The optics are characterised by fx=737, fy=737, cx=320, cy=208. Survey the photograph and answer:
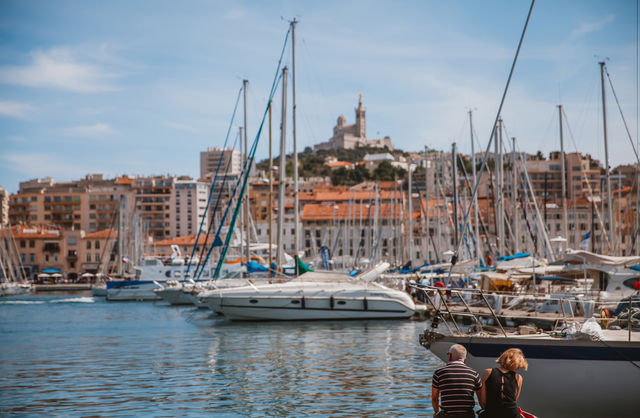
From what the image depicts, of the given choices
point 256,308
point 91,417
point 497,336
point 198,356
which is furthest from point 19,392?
point 256,308

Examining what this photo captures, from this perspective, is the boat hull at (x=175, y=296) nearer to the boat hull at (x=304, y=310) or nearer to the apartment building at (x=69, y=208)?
the boat hull at (x=304, y=310)

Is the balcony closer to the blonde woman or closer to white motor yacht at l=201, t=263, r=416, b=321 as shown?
white motor yacht at l=201, t=263, r=416, b=321

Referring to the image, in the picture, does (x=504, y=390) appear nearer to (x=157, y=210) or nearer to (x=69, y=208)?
(x=69, y=208)

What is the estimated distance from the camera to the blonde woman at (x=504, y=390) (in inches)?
354

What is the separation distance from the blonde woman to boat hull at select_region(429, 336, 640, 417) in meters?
3.11

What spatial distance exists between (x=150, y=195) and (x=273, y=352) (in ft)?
481

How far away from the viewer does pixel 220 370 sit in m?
21.2

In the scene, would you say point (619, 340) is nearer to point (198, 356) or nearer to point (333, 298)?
point (198, 356)

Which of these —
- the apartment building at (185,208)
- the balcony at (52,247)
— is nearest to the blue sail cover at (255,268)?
the balcony at (52,247)

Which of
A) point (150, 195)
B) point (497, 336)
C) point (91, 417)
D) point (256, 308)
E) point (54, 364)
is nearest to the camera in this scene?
point (497, 336)

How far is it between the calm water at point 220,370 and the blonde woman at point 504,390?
5.83 meters

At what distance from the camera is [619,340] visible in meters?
11.8

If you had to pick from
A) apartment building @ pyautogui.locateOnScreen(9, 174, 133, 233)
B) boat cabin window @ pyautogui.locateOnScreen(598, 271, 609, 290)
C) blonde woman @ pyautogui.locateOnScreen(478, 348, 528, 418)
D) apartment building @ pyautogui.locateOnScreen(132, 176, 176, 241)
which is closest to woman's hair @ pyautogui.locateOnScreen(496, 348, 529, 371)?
blonde woman @ pyautogui.locateOnScreen(478, 348, 528, 418)

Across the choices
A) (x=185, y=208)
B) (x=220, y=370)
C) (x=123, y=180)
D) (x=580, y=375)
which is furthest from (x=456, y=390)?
(x=123, y=180)
